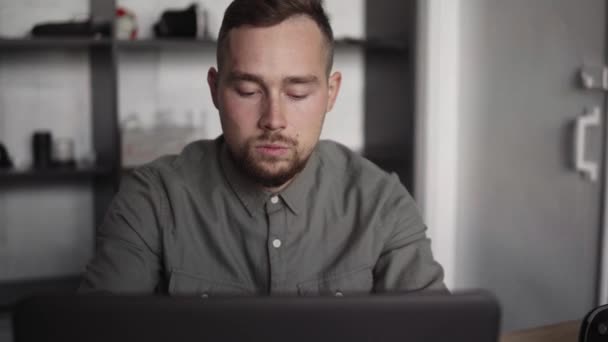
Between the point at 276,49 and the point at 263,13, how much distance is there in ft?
0.25

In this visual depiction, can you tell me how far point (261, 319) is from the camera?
503 millimetres

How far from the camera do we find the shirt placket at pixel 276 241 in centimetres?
130

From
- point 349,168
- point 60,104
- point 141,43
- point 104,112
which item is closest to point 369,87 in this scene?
point 141,43

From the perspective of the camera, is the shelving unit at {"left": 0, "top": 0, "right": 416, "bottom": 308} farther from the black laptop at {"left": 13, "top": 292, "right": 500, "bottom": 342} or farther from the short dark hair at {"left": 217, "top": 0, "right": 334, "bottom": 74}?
the black laptop at {"left": 13, "top": 292, "right": 500, "bottom": 342}

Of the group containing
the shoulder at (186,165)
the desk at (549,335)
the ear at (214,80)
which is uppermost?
the ear at (214,80)

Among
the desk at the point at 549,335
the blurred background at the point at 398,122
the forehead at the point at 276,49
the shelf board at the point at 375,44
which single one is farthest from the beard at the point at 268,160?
the shelf board at the point at 375,44

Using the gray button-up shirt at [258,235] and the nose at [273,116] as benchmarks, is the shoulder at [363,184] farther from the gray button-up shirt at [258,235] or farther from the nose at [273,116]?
the nose at [273,116]

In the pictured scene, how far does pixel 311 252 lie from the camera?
1344 mm

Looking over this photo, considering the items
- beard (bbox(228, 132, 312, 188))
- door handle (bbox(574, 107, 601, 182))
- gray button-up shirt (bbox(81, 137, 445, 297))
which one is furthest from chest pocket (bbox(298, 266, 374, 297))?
door handle (bbox(574, 107, 601, 182))

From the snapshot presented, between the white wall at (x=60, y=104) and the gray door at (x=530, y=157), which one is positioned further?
the white wall at (x=60, y=104)

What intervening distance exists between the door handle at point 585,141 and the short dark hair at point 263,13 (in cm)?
151

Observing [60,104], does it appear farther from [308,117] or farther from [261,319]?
[261,319]

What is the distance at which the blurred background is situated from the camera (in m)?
2.70

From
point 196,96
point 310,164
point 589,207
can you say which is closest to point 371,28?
point 196,96
